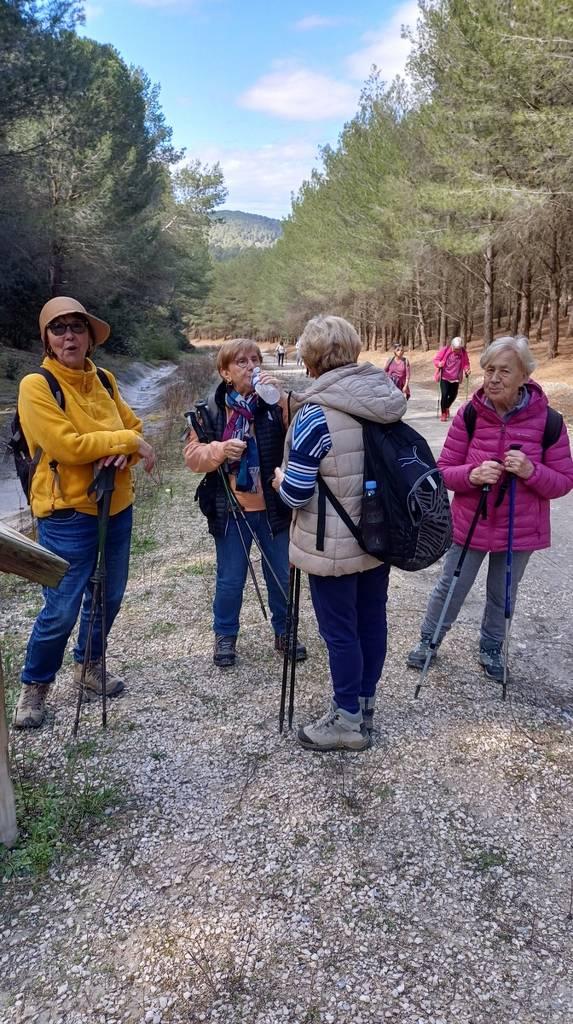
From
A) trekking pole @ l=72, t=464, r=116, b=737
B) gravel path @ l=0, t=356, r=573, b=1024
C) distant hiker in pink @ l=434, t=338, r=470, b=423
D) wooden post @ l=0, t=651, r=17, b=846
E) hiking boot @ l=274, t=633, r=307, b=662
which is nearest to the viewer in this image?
gravel path @ l=0, t=356, r=573, b=1024

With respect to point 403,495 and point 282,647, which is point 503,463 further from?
point 282,647

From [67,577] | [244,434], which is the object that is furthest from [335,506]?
[67,577]

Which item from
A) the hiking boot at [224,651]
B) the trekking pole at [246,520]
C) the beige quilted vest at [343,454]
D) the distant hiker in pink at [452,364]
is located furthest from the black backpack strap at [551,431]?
the distant hiker in pink at [452,364]

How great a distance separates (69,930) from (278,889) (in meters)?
0.72

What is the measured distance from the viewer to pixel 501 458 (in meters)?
3.09

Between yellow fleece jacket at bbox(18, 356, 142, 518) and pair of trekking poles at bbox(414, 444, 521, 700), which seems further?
pair of trekking poles at bbox(414, 444, 521, 700)

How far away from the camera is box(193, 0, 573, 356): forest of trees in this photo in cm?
1134

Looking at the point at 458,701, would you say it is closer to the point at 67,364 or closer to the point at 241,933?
the point at 241,933

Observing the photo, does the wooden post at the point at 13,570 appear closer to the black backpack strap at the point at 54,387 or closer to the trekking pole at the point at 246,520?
the black backpack strap at the point at 54,387

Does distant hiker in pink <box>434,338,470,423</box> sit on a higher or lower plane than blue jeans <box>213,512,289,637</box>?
higher

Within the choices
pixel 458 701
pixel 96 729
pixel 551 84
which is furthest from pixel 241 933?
pixel 551 84

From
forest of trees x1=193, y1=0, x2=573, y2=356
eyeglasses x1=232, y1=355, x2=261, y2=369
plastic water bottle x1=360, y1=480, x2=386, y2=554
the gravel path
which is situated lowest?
the gravel path

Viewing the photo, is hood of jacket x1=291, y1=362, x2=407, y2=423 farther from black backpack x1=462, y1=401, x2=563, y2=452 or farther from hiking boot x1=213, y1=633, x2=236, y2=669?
hiking boot x1=213, y1=633, x2=236, y2=669

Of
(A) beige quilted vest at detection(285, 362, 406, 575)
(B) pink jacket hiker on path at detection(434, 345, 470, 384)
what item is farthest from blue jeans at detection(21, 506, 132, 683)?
(B) pink jacket hiker on path at detection(434, 345, 470, 384)
